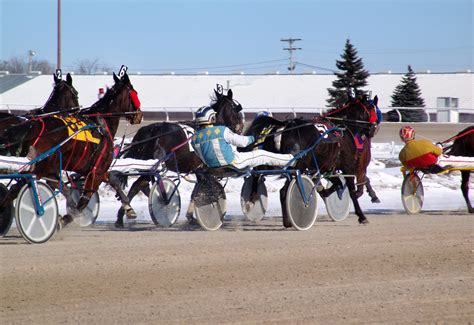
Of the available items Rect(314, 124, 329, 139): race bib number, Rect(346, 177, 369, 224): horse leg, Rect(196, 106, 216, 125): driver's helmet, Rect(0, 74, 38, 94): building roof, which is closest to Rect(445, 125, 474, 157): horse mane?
Rect(346, 177, 369, 224): horse leg

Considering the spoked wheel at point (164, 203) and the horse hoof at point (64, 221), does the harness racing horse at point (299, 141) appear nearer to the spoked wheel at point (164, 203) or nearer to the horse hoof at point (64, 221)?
the spoked wheel at point (164, 203)

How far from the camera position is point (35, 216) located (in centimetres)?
1118

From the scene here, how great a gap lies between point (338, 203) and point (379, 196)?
5.39 m

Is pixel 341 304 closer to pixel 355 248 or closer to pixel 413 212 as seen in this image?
pixel 355 248

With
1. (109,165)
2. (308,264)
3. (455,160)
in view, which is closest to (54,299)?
(308,264)

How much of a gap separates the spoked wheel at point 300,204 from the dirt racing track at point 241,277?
0.28m

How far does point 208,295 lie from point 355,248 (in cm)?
346

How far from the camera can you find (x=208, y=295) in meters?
7.99

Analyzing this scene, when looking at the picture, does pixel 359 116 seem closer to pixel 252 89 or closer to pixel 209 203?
pixel 209 203

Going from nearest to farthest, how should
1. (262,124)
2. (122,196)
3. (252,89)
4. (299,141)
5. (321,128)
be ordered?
(299,141), (122,196), (321,128), (262,124), (252,89)

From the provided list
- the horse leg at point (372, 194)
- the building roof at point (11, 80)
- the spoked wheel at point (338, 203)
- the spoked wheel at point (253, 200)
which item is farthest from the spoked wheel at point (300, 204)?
the building roof at point (11, 80)

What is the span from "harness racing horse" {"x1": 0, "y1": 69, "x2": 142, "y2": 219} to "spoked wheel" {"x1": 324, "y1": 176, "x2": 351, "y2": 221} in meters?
3.69

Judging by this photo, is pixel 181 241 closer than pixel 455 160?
Yes

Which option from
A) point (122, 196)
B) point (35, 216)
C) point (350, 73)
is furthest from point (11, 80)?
point (35, 216)
